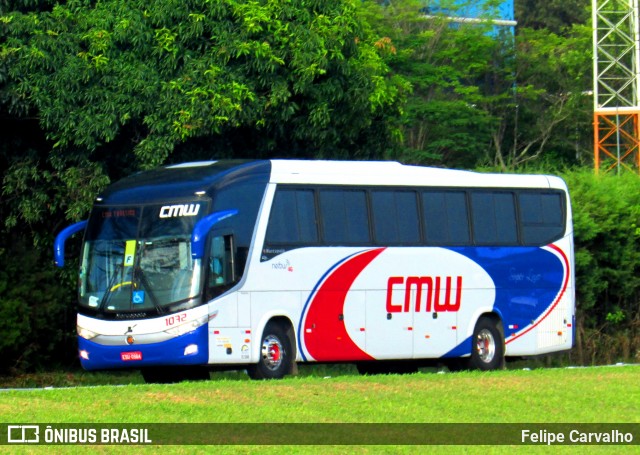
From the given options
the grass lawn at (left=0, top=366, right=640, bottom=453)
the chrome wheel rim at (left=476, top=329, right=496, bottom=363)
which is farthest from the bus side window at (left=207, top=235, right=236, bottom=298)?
the chrome wheel rim at (left=476, top=329, right=496, bottom=363)

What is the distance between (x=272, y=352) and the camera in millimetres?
20922

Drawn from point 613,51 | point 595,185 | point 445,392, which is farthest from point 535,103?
point 445,392

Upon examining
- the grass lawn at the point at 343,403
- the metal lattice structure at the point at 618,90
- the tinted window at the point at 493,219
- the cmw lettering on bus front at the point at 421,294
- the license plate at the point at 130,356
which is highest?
the metal lattice structure at the point at 618,90

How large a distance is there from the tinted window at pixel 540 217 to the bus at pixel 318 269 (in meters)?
0.03

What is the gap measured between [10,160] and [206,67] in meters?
4.10

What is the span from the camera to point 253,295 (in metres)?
20.7

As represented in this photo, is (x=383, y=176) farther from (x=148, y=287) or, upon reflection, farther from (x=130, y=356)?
(x=130, y=356)

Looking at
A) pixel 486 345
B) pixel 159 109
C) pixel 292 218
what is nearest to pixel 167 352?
pixel 292 218

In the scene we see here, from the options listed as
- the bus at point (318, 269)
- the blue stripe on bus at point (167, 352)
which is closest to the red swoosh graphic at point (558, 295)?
the bus at point (318, 269)

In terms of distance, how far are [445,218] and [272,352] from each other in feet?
14.5

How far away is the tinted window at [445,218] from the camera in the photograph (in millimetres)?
23469

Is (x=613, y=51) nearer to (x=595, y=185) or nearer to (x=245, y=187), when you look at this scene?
(x=595, y=185)

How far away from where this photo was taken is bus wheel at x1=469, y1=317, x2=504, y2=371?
79.5ft

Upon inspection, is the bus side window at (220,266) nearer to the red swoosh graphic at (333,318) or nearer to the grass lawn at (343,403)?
the red swoosh graphic at (333,318)
